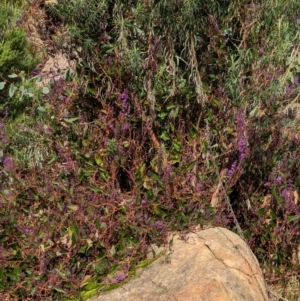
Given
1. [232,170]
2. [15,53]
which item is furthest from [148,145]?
[15,53]

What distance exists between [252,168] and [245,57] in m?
0.83

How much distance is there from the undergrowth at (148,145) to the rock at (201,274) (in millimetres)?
130

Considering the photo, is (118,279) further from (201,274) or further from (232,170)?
(232,170)

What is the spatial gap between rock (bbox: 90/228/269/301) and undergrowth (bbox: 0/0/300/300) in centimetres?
13

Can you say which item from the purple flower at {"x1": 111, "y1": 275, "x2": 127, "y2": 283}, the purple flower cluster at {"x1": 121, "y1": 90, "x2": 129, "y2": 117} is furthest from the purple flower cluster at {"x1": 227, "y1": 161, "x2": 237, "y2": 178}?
the purple flower at {"x1": 111, "y1": 275, "x2": 127, "y2": 283}

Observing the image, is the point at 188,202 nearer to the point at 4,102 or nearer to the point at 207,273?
the point at 207,273

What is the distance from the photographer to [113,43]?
161 inches

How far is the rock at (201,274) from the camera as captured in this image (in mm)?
3320

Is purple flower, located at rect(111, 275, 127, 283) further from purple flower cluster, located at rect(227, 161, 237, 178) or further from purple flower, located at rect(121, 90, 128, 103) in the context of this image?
purple flower, located at rect(121, 90, 128, 103)

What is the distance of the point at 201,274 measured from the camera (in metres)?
3.42

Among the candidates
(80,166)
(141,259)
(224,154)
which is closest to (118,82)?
(80,166)

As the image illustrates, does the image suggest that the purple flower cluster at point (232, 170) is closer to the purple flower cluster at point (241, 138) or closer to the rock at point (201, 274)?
the purple flower cluster at point (241, 138)

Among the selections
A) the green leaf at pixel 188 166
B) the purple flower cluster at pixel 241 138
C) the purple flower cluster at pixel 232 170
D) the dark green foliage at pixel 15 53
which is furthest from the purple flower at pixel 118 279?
the dark green foliage at pixel 15 53

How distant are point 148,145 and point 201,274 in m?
1.24
